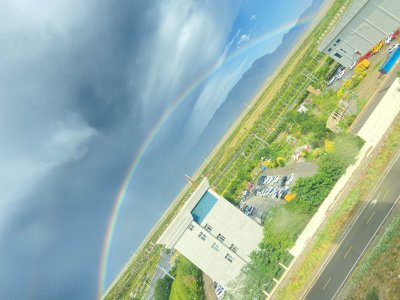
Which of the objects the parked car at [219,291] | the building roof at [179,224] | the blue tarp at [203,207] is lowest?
the parked car at [219,291]

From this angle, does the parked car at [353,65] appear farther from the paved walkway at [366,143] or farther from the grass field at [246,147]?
the paved walkway at [366,143]

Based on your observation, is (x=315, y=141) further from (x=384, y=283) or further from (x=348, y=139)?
→ (x=384, y=283)

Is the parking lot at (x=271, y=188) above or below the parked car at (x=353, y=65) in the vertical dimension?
below

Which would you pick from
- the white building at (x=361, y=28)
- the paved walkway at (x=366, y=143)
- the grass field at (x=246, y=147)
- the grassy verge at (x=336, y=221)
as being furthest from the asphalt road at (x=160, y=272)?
the white building at (x=361, y=28)

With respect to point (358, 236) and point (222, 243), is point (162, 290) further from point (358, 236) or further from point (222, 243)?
point (358, 236)

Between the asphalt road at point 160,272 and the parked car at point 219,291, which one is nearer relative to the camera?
the parked car at point 219,291

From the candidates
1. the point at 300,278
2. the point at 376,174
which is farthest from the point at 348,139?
the point at 300,278

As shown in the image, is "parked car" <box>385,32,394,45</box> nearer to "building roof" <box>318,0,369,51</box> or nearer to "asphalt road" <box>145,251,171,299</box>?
"building roof" <box>318,0,369,51</box>
